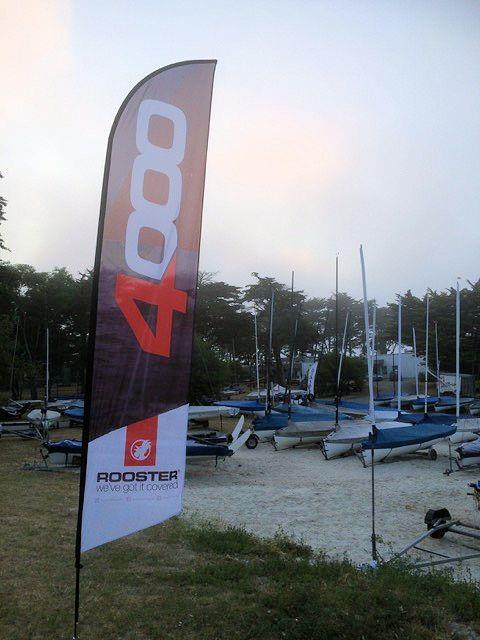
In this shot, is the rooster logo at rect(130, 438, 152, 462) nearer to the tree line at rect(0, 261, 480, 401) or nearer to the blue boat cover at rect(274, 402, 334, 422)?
the blue boat cover at rect(274, 402, 334, 422)

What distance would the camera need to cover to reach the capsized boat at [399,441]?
16.3 meters

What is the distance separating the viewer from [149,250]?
16.7ft

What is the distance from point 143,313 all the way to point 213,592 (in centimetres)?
361

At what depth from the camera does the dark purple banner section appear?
4.86 meters

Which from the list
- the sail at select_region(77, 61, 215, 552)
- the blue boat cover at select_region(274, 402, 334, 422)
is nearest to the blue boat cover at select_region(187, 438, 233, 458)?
the blue boat cover at select_region(274, 402, 334, 422)

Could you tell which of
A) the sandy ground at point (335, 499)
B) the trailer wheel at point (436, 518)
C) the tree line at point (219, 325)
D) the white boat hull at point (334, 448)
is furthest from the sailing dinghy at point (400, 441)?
the tree line at point (219, 325)

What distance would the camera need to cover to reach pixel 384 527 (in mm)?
9438

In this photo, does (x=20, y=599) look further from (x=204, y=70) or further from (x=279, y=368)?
(x=279, y=368)

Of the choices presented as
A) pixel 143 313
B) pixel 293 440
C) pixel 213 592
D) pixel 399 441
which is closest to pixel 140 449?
pixel 143 313

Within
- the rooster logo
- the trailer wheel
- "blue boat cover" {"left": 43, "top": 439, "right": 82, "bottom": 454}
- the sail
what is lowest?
"blue boat cover" {"left": 43, "top": 439, "right": 82, "bottom": 454}

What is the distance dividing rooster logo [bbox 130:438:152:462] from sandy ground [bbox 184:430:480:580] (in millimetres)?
4428

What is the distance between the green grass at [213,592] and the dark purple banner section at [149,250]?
7.40ft

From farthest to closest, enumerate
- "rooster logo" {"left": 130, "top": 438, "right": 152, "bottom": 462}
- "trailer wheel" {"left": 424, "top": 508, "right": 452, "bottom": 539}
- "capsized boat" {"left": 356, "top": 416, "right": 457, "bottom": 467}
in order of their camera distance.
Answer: "capsized boat" {"left": 356, "top": 416, "right": 457, "bottom": 467}, "trailer wheel" {"left": 424, "top": 508, "right": 452, "bottom": 539}, "rooster logo" {"left": 130, "top": 438, "right": 152, "bottom": 462}

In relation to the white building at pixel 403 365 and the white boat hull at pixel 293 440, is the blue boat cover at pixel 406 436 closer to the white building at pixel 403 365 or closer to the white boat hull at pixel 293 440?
the white boat hull at pixel 293 440
